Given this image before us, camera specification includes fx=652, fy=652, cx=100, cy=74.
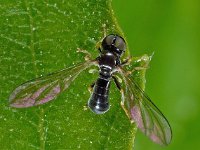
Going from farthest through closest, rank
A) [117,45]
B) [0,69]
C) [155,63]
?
[155,63] < [117,45] < [0,69]

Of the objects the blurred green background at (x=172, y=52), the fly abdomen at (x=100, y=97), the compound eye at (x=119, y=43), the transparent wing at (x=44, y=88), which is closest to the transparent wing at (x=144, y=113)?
the fly abdomen at (x=100, y=97)

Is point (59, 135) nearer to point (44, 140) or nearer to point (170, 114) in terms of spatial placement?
point (44, 140)

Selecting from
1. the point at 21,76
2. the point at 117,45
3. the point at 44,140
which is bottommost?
the point at 44,140

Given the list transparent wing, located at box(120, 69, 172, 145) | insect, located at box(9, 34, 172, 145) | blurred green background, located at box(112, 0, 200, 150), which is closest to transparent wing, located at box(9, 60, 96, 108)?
insect, located at box(9, 34, 172, 145)

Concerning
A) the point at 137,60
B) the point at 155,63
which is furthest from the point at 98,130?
the point at 155,63

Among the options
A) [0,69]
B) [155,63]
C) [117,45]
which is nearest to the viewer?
[0,69]

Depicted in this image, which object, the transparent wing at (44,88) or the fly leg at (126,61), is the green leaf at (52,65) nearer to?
the transparent wing at (44,88)

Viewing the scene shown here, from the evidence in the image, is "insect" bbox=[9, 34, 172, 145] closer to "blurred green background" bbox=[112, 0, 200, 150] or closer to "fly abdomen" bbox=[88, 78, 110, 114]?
"fly abdomen" bbox=[88, 78, 110, 114]

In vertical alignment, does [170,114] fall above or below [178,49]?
below
